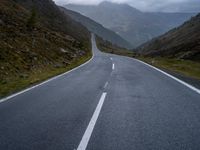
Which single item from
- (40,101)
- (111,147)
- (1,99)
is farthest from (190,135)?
(1,99)

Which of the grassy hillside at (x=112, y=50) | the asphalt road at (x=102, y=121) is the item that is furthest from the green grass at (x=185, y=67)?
the grassy hillside at (x=112, y=50)

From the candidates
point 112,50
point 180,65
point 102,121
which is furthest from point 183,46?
point 102,121

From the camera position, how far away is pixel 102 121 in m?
7.43

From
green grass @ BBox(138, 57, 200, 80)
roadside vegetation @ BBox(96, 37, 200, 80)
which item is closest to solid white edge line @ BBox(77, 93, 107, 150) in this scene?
roadside vegetation @ BBox(96, 37, 200, 80)

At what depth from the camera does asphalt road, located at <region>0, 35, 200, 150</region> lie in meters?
5.77

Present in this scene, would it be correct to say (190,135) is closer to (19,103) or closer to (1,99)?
(19,103)

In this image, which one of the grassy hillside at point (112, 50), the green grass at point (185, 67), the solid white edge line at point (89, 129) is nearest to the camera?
the solid white edge line at point (89, 129)

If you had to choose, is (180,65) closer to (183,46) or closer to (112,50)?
(183,46)

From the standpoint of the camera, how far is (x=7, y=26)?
1236 inches

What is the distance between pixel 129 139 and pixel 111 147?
0.58 m

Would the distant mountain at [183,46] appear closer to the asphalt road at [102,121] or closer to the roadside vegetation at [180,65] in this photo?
the roadside vegetation at [180,65]

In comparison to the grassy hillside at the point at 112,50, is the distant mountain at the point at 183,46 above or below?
above

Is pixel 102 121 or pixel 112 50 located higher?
pixel 102 121

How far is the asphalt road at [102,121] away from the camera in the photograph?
5766mm
